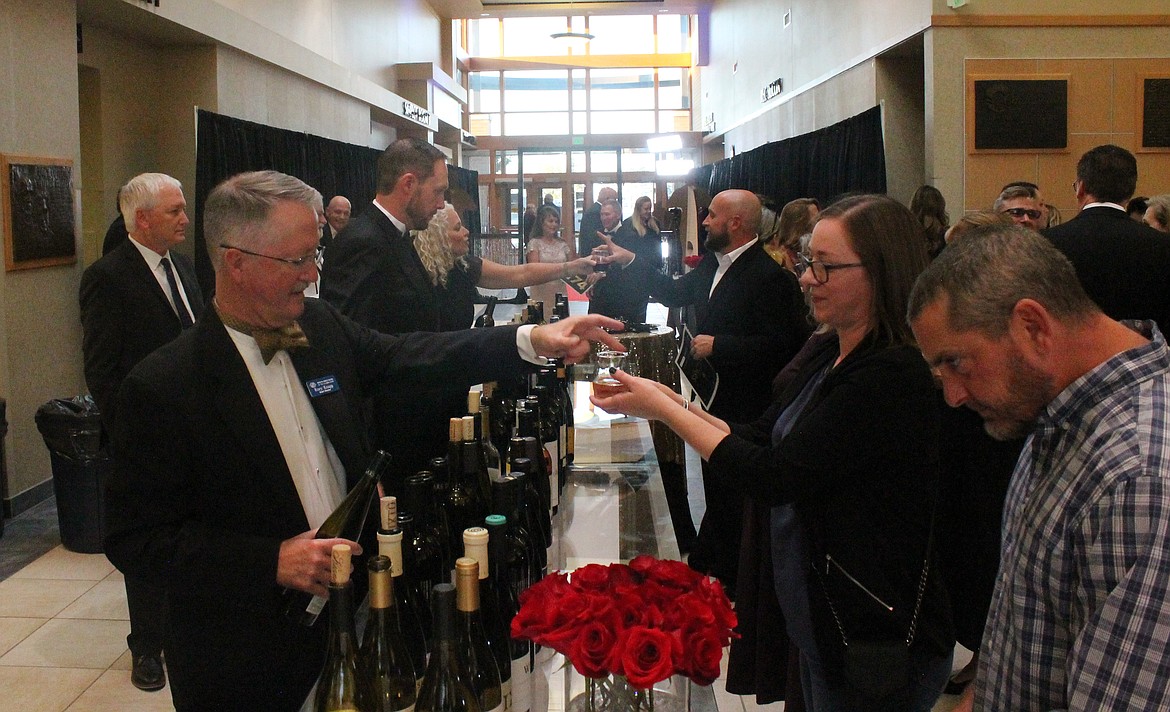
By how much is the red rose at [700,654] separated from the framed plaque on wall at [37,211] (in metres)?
5.67

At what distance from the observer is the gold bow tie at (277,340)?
6.14 ft

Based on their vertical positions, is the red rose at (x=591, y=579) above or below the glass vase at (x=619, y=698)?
above

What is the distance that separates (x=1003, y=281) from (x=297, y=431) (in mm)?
1320

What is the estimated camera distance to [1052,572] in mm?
1208

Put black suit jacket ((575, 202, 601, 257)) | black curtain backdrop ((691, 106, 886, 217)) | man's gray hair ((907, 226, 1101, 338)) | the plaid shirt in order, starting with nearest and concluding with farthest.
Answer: the plaid shirt < man's gray hair ((907, 226, 1101, 338)) < black curtain backdrop ((691, 106, 886, 217)) < black suit jacket ((575, 202, 601, 257))

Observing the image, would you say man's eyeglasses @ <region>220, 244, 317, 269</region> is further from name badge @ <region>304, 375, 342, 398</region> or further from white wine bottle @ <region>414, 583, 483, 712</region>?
white wine bottle @ <region>414, 583, 483, 712</region>

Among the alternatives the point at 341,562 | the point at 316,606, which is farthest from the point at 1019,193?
the point at 341,562

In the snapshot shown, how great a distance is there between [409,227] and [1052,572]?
280 centimetres

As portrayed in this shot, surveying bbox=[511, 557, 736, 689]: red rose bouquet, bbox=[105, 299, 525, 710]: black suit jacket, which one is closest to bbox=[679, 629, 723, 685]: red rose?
bbox=[511, 557, 736, 689]: red rose bouquet

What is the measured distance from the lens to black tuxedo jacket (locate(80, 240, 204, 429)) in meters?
3.63

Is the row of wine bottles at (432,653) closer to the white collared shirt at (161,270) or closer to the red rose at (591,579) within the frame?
the red rose at (591,579)

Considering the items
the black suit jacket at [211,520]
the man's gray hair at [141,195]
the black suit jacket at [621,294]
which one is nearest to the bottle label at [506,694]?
the black suit jacket at [211,520]

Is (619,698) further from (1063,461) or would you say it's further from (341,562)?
(1063,461)

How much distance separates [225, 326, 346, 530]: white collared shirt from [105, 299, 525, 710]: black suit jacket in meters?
0.05
